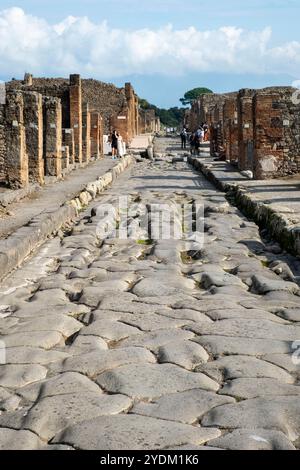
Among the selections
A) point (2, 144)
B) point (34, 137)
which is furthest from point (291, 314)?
point (34, 137)

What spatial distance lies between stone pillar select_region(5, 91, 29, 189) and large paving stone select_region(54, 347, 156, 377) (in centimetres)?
1059

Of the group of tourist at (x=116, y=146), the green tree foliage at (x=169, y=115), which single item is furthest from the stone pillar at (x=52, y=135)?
the green tree foliage at (x=169, y=115)

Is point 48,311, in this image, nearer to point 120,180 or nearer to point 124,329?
point 124,329

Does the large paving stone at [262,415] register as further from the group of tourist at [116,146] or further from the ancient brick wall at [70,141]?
the group of tourist at [116,146]

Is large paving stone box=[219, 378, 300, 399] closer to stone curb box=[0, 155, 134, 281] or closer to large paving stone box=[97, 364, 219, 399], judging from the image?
large paving stone box=[97, 364, 219, 399]

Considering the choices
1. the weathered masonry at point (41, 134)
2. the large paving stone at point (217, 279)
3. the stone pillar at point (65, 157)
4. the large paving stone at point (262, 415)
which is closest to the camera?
the large paving stone at point (262, 415)

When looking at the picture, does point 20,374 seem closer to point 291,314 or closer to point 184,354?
point 184,354

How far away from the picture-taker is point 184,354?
4309mm

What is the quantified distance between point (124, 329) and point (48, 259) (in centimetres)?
306

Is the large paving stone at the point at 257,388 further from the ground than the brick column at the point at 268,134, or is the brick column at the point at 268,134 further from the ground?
the brick column at the point at 268,134

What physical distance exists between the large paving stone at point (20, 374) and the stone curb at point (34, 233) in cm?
256

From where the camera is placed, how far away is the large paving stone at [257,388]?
3.63 m

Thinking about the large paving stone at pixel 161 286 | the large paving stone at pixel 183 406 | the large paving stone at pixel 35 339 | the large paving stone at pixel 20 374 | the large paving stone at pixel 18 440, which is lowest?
the large paving stone at pixel 18 440

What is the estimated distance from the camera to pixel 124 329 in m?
4.89
